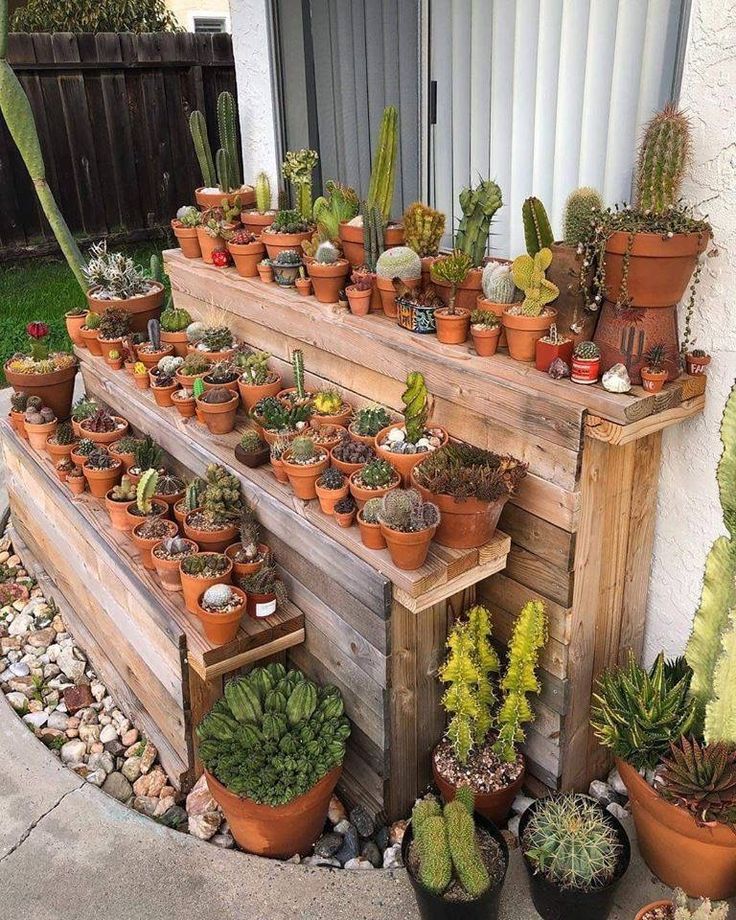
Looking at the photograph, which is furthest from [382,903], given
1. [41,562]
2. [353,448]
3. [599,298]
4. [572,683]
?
[41,562]

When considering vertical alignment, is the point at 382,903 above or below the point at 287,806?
below

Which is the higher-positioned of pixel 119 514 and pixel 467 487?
pixel 467 487

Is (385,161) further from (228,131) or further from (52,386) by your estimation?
(52,386)

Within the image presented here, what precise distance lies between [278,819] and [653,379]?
181cm

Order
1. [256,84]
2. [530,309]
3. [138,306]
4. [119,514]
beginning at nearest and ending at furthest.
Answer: [530,309] → [119,514] → [256,84] → [138,306]

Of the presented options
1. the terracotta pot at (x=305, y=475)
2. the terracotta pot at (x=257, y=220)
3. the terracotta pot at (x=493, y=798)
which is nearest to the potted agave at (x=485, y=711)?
the terracotta pot at (x=493, y=798)

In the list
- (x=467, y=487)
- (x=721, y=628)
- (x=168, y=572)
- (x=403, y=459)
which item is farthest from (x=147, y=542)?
(x=721, y=628)

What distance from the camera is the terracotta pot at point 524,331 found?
260 centimetres

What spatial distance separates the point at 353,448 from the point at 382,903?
4.88 feet

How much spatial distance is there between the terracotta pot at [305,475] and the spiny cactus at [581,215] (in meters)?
1.14

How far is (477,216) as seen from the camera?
9.50ft

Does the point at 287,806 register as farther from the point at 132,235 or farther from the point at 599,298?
the point at 132,235

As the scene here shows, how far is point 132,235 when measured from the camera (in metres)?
9.60

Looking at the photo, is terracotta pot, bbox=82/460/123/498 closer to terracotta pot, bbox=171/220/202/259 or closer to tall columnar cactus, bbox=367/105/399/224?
terracotta pot, bbox=171/220/202/259
